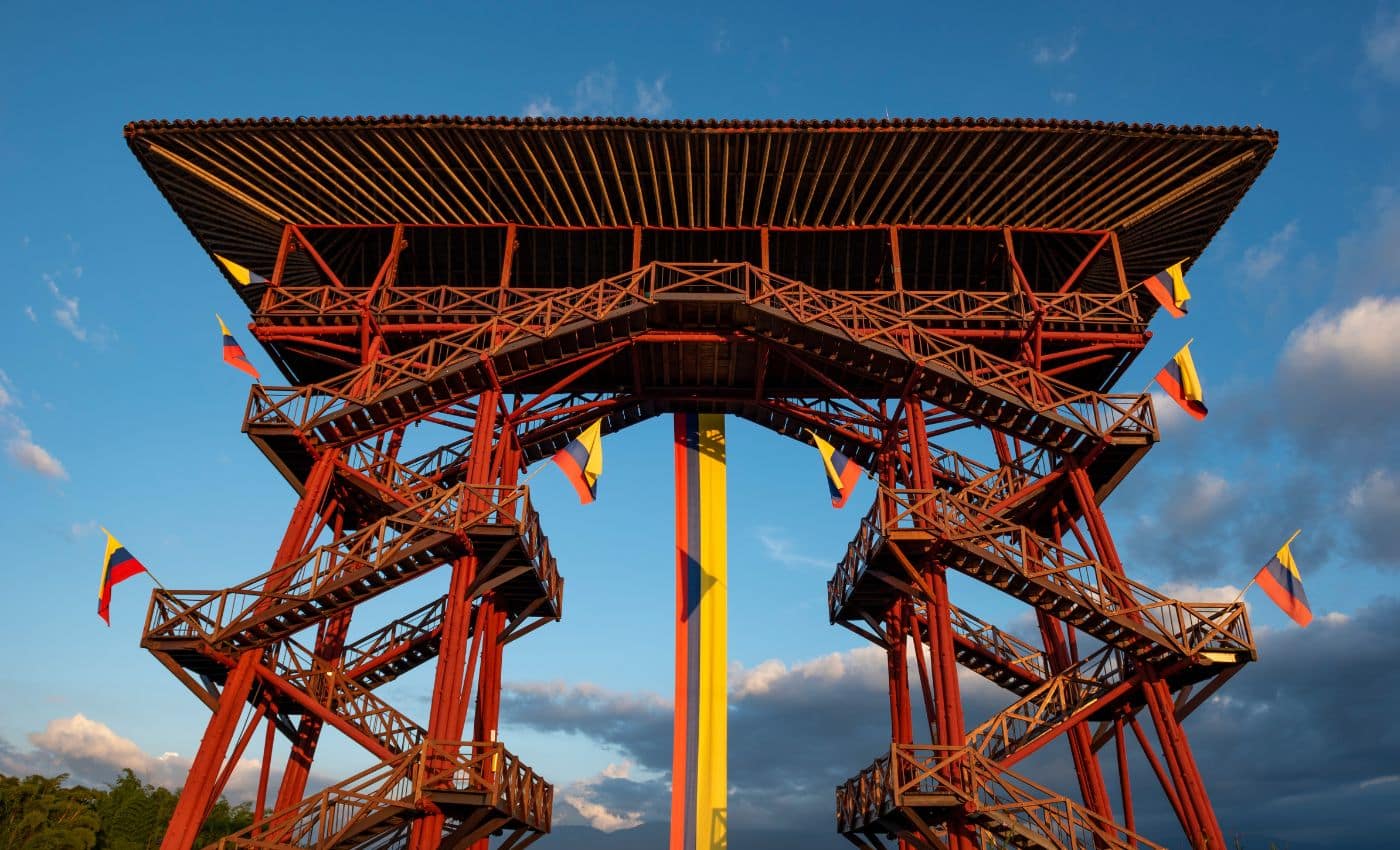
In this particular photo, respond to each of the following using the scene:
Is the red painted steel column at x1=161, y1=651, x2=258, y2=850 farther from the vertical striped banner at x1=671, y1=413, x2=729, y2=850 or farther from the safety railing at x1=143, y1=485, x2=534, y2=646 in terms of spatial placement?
the vertical striped banner at x1=671, y1=413, x2=729, y2=850

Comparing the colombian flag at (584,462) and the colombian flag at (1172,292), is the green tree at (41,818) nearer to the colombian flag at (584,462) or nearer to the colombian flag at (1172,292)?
the colombian flag at (584,462)

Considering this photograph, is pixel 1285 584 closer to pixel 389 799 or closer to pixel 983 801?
pixel 983 801

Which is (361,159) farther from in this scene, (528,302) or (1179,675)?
(1179,675)

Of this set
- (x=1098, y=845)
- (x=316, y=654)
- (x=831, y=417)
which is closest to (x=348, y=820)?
(x=316, y=654)

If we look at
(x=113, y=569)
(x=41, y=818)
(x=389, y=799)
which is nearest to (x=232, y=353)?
(x=113, y=569)

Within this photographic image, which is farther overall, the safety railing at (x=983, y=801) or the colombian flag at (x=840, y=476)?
the colombian flag at (x=840, y=476)

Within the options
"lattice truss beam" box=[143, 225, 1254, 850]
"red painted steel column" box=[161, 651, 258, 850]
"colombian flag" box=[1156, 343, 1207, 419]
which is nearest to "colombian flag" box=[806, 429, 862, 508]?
"lattice truss beam" box=[143, 225, 1254, 850]

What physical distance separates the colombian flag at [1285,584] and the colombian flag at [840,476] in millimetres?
9028

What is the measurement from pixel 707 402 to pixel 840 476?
634 centimetres

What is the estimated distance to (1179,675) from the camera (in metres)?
21.1

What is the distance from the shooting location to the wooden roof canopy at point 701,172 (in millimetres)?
23828

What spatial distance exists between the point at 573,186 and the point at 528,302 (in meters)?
3.21

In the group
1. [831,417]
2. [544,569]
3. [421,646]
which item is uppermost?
[831,417]

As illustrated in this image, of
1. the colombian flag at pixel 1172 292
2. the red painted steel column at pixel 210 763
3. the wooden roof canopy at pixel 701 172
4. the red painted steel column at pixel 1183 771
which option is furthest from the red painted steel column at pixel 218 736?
the colombian flag at pixel 1172 292
